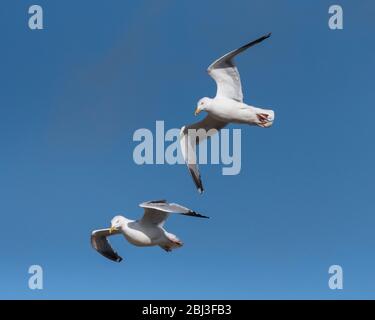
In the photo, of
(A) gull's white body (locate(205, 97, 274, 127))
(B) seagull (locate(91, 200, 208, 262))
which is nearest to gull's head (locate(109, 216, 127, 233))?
(B) seagull (locate(91, 200, 208, 262))

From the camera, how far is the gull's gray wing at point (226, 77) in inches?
575

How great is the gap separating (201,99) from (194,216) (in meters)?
1.89

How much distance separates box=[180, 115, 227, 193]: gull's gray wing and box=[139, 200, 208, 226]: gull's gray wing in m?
0.97

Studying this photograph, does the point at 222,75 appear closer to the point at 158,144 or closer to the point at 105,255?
the point at 158,144

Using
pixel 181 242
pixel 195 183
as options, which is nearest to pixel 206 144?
pixel 195 183

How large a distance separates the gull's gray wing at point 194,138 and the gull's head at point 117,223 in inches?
51.3

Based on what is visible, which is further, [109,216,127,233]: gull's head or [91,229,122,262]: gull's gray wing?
[91,229,122,262]: gull's gray wing

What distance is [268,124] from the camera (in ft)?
46.6

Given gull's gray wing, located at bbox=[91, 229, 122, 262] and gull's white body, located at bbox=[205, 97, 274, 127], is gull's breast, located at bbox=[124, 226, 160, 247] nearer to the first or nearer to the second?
gull's gray wing, located at bbox=[91, 229, 122, 262]

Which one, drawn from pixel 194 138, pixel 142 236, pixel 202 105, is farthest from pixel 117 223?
pixel 202 105

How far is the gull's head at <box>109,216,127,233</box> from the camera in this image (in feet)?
50.1

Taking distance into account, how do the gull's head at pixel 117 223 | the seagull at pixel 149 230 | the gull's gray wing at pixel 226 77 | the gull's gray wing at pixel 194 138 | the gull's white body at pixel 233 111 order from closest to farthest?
the gull's white body at pixel 233 111, the gull's gray wing at pixel 226 77, the seagull at pixel 149 230, the gull's head at pixel 117 223, the gull's gray wing at pixel 194 138

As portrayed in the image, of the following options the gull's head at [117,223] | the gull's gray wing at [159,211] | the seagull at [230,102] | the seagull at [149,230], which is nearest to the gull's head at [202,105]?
the seagull at [230,102]

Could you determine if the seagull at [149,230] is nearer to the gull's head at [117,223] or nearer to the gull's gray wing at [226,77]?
the gull's head at [117,223]
